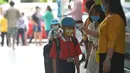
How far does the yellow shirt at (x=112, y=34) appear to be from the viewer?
12.0ft

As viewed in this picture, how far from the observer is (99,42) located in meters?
3.84

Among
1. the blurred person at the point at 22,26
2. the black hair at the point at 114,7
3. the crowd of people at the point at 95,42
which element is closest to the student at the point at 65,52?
the crowd of people at the point at 95,42

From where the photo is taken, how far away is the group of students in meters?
Answer: 3.70

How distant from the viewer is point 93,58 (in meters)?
4.60

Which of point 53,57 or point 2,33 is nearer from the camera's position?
point 53,57

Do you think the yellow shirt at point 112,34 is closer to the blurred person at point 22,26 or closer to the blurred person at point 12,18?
the blurred person at point 12,18

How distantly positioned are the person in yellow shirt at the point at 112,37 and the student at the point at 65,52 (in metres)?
0.72

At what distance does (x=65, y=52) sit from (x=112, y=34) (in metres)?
1.02

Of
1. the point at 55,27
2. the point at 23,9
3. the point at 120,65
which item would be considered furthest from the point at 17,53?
the point at 120,65

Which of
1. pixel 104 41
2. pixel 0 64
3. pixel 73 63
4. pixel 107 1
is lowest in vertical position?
pixel 0 64

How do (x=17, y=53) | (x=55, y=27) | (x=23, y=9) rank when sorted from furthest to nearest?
(x=23, y=9)
(x=17, y=53)
(x=55, y=27)

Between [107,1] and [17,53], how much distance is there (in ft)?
26.5

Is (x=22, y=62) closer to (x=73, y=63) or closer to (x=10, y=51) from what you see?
(x=10, y=51)

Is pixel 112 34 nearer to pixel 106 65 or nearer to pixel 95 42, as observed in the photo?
pixel 106 65
